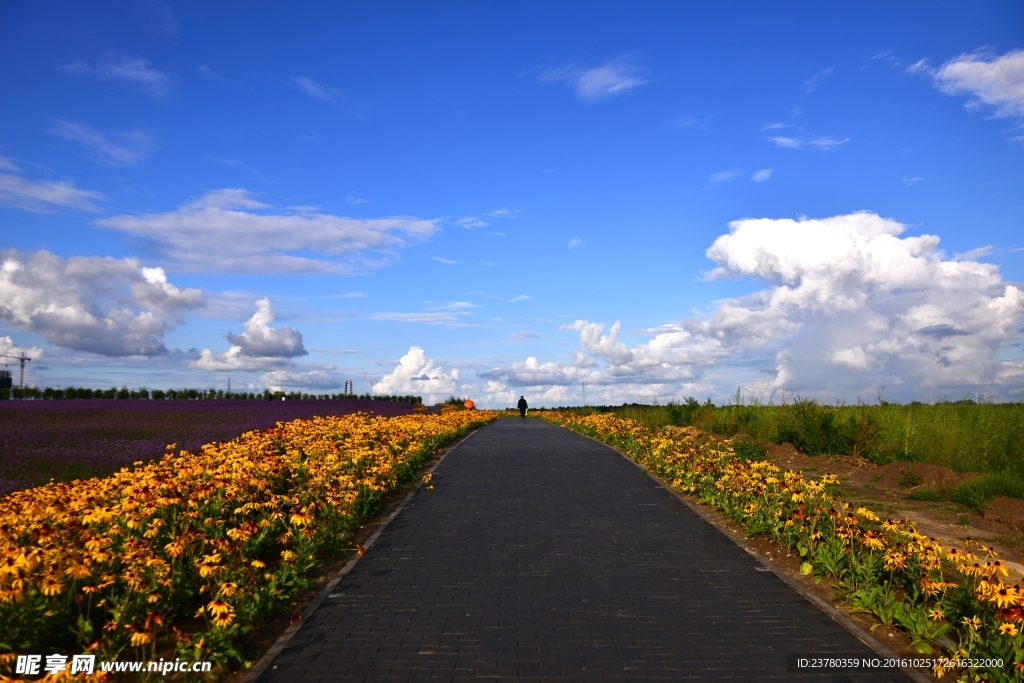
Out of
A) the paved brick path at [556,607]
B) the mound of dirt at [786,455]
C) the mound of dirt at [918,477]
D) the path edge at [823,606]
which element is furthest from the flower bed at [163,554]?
the mound of dirt at [786,455]

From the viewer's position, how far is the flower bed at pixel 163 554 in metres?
5.32

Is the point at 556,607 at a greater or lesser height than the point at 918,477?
lesser

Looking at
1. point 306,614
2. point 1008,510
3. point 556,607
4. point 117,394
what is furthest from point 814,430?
point 117,394

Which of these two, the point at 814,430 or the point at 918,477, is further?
the point at 814,430

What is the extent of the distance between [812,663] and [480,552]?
4094 millimetres

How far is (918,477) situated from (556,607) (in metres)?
11.0

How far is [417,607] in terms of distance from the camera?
21.5ft

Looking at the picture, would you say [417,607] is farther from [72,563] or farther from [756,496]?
[756,496]

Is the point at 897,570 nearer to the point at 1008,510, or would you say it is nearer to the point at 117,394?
the point at 1008,510

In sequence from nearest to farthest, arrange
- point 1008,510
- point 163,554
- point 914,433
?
point 163,554 < point 1008,510 < point 914,433

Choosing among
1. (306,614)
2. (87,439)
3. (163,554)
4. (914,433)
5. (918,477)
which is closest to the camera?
(306,614)

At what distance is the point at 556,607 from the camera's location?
6570 mm

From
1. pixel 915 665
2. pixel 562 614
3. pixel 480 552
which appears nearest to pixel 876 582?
pixel 915 665

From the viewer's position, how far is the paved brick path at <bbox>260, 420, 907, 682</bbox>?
5305 mm
